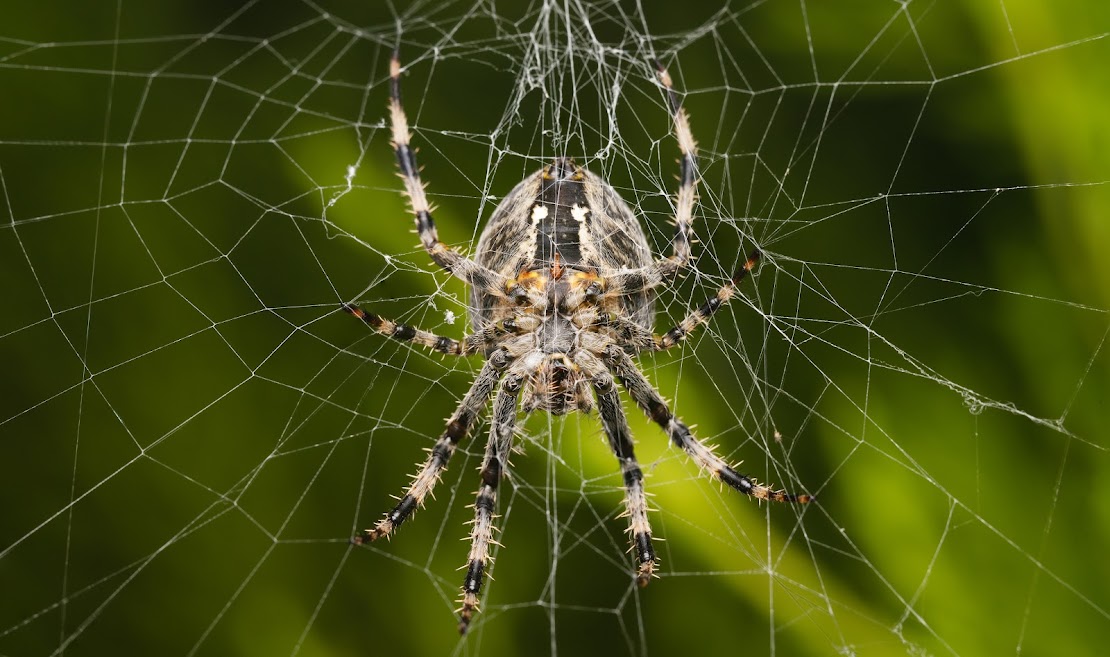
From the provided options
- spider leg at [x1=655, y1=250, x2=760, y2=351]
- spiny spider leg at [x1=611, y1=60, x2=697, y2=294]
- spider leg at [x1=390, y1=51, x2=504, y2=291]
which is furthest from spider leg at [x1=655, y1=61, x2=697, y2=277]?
spider leg at [x1=390, y1=51, x2=504, y2=291]

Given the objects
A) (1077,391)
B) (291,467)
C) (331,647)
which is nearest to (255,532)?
(291,467)

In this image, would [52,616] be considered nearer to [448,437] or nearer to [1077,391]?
[448,437]

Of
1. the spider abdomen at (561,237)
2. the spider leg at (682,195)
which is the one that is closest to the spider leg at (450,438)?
the spider abdomen at (561,237)

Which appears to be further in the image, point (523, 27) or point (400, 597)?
point (523, 27)

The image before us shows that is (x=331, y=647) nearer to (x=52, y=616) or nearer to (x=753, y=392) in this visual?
(x=52, y=616)

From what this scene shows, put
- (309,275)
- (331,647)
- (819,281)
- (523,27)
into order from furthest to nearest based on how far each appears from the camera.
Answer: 1. (523,27)
2. (309,275)
3. (331,647)
4. (819,281)

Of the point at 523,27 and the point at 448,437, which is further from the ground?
the point at 523,27

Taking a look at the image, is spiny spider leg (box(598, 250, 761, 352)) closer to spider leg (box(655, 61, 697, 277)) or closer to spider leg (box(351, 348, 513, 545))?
spider leg (box(655, 61, 697, 277))

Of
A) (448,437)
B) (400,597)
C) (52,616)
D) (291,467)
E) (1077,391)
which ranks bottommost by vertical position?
(52,616)

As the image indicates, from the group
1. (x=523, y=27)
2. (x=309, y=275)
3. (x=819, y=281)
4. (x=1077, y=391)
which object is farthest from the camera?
(x=523, y=27)
